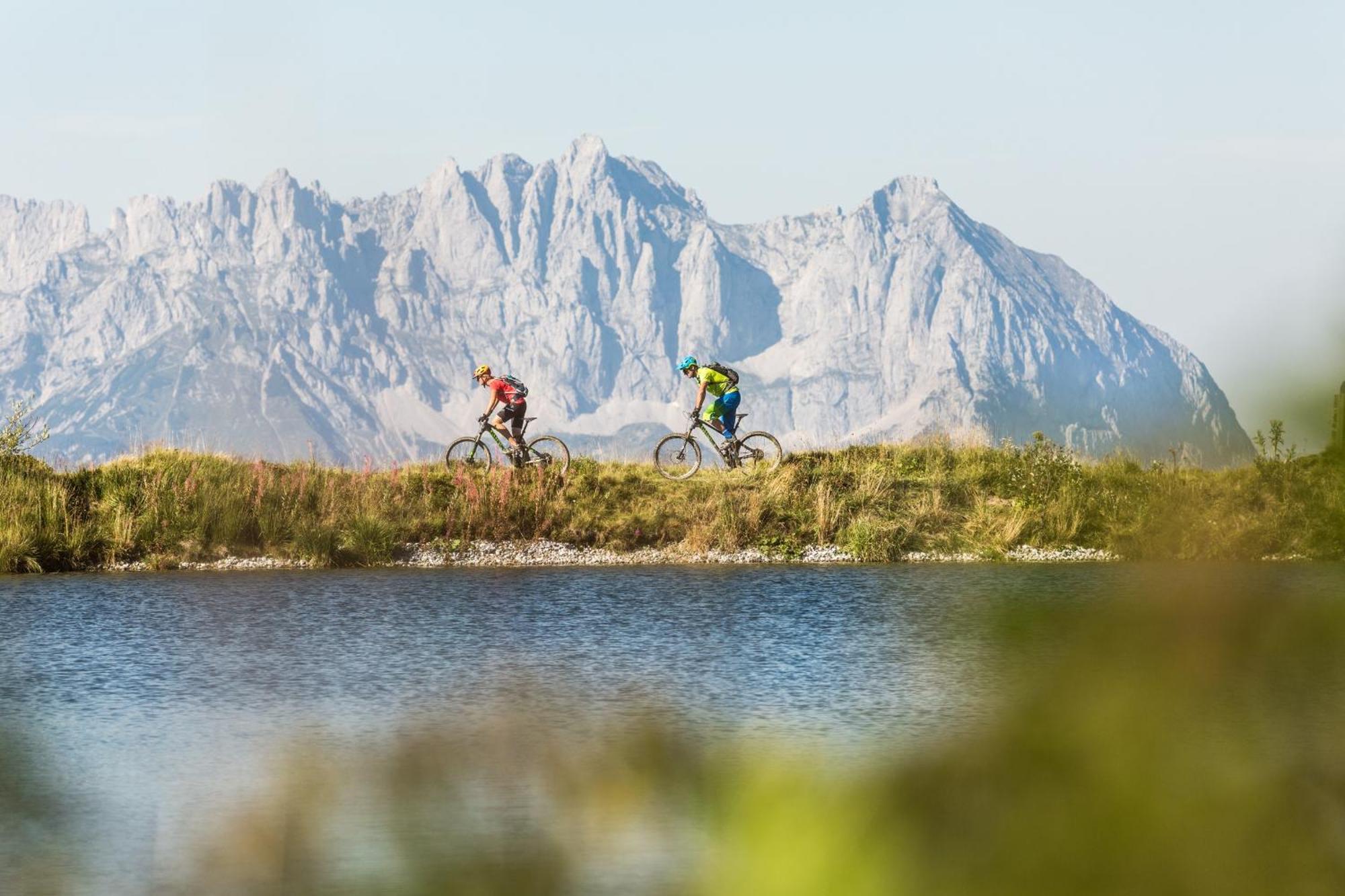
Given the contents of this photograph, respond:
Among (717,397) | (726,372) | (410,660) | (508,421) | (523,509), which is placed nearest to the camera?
(410,660)

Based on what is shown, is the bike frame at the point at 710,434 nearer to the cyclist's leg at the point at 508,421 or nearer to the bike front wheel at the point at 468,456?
the cyclist's leg at the point at 508,421

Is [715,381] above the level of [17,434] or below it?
above

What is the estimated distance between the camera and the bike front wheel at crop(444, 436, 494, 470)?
81.7 ft

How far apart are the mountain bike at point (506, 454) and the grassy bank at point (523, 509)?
0.42 m

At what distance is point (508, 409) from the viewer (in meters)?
25.2

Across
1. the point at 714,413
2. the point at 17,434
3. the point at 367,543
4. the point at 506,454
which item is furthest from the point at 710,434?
the point at 17,434

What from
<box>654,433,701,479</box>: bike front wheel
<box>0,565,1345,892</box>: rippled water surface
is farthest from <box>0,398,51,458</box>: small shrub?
<box>654,433,701,479</box>: bike front wheel

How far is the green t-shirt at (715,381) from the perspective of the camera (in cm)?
2491

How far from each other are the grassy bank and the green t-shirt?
1.56 meters

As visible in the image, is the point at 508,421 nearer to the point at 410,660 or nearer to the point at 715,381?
the point at 715,381

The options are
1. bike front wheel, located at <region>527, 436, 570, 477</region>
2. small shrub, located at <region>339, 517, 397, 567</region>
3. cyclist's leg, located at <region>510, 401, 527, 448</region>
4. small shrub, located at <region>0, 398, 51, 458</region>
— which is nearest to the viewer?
small shrub, located at <region>339, 517, 397, 567</region>

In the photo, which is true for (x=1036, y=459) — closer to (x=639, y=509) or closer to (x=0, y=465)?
(x=639, y=509)

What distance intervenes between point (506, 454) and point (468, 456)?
79cm

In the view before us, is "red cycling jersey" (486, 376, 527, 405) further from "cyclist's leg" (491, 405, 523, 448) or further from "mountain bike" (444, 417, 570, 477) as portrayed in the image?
"mountain bike" (444, 417, 570, 477)
